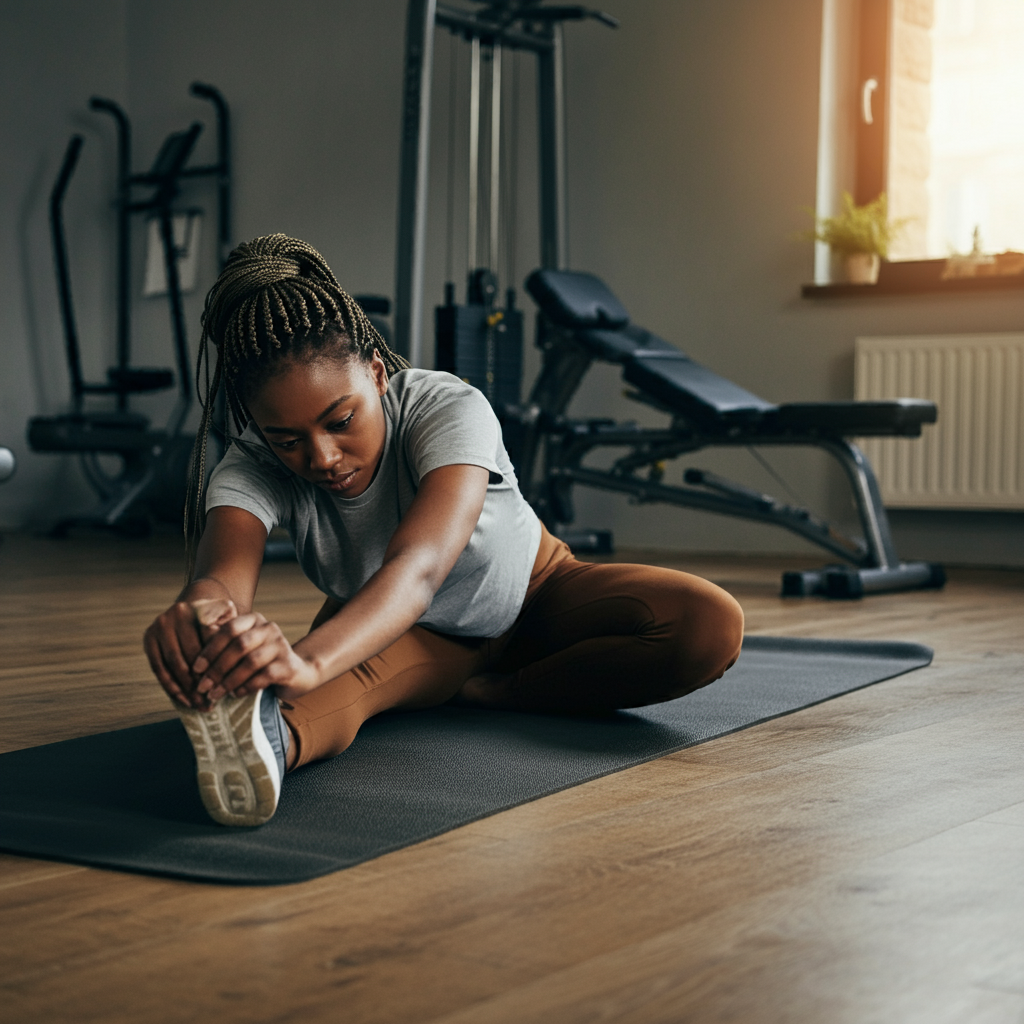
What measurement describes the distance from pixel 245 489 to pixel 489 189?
3.43 m

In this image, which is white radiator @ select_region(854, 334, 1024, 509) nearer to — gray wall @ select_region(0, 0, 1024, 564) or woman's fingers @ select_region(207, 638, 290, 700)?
gray wall @ select_region(0, 0, 1024, 564)

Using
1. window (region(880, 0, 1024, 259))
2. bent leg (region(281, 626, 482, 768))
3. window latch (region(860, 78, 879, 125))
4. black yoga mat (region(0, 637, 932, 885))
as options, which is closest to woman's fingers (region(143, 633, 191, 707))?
black yoga mat (region(0, 637, 932, 885))

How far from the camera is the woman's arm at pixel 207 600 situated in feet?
3.44

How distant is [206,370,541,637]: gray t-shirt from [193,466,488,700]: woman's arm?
47 mm

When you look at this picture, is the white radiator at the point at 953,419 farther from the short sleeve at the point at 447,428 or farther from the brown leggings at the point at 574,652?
the short sleeve at the point at 447,428

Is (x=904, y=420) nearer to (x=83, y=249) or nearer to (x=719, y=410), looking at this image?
(x=719, y=410)

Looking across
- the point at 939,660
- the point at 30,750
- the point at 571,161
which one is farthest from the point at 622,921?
the point at 571,161

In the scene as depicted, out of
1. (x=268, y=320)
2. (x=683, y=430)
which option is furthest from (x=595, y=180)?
(x=268, y=320)

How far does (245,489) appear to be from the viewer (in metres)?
1.38

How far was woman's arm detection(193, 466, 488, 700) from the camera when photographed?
1031 mm

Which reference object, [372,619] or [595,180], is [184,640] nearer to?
[372,619]

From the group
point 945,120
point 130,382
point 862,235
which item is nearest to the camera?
point 862,235

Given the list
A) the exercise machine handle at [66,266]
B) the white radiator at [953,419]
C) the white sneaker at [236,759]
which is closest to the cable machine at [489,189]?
the white radiator at [953,419]

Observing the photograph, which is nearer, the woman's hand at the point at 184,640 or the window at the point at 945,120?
the woman's hand at the point at 184,640
